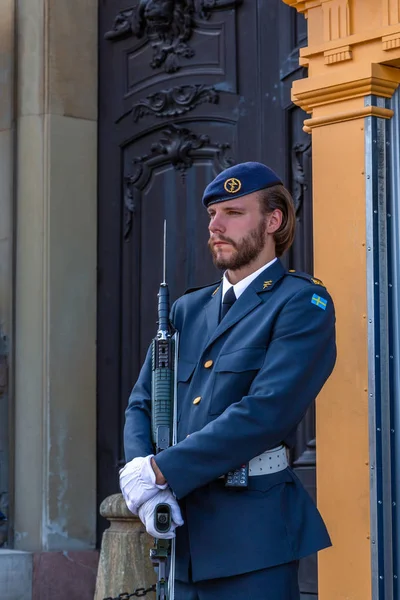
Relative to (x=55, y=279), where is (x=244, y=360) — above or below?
below

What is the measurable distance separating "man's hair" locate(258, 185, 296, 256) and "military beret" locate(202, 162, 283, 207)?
2cm

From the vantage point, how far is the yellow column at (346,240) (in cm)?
467

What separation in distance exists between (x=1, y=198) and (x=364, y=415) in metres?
3.20

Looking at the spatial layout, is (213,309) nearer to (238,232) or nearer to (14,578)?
(238,232)

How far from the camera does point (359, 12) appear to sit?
15.8 ft

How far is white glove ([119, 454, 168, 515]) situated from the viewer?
A: 11.3 feet

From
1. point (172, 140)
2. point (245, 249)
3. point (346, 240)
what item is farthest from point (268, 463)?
point (172, 140)

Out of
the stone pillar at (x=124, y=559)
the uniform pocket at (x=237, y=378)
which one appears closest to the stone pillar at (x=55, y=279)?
the stone pillar at (x=124, y=559)

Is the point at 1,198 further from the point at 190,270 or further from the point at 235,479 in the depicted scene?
the point at 235,479

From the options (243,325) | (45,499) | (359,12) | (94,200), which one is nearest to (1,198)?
(94,200)

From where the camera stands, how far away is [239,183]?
3791mm

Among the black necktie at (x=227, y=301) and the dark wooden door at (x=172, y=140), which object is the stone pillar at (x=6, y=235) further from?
the black necktie at (x=227, y=301)

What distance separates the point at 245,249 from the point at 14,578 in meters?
3.59

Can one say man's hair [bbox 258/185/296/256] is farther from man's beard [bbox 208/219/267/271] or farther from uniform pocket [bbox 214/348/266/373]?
uniform pocket [bbox 214/348/266/373]
